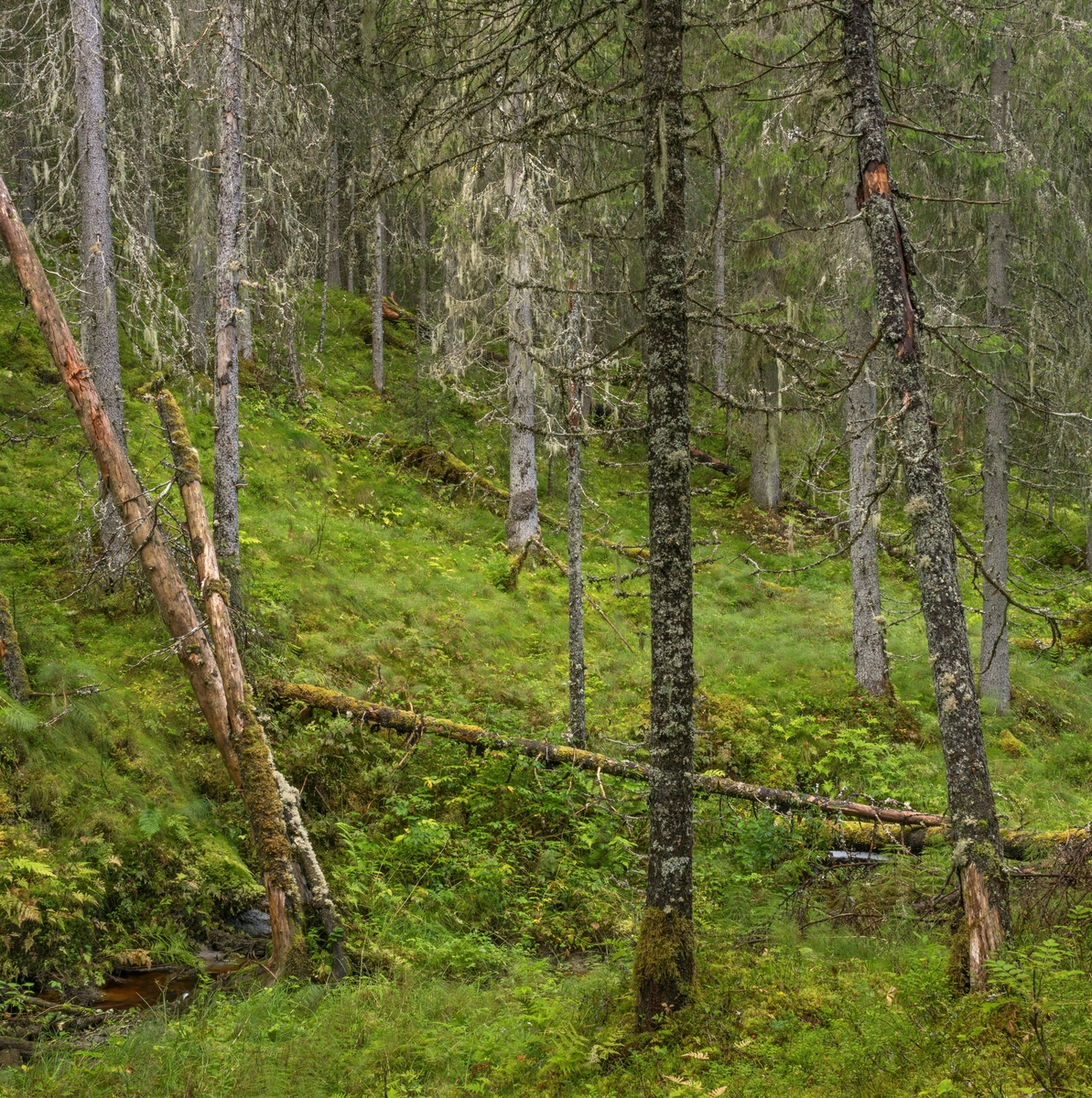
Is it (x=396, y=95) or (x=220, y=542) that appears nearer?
(x=396, y=95)

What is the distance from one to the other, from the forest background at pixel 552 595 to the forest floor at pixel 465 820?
→ 5cm

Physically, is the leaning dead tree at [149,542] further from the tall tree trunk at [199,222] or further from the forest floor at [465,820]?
the tall tree trunk at [199,222]

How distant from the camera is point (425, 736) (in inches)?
409

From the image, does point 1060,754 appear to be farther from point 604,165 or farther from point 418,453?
point 418,453

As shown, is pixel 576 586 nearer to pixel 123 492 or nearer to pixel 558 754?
pixel 558 754

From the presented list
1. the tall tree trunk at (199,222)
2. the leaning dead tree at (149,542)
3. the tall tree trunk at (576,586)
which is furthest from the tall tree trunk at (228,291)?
the tall tree trunk at (199,222)

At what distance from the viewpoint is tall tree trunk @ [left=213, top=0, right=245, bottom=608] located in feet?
33.5

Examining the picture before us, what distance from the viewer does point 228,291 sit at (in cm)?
1020

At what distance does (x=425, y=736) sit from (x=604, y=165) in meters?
7.86

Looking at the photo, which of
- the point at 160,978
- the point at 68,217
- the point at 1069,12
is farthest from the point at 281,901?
the point at 1069,12

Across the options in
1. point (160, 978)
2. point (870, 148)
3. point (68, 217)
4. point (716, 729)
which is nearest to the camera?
point (870, 148)

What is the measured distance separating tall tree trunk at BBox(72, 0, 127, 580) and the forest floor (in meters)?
0.74

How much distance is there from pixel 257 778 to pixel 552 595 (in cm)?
832

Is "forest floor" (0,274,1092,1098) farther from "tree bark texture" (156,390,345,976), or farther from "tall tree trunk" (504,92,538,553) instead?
"tall tree trunk" (504,92,538,553)
